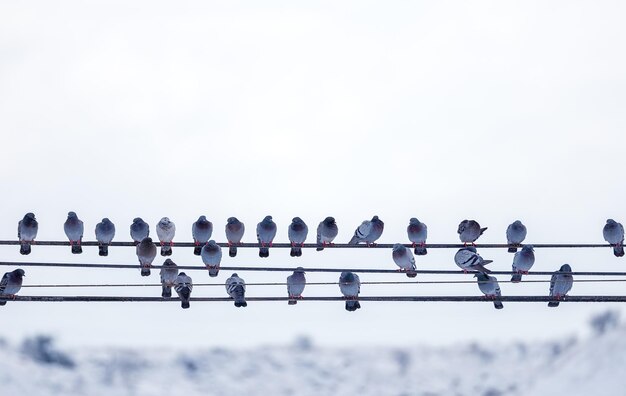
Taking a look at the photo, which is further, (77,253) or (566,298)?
(77,253)

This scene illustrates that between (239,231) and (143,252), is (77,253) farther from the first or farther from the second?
(239,231)

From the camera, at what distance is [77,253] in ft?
72.3

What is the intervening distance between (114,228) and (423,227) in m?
6.03

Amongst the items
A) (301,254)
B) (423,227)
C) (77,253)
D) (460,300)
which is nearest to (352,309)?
(301,254)

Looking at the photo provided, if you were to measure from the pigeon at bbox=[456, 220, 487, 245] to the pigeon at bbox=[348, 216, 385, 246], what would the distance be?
1565 mm

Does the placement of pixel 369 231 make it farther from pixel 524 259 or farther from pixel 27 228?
pixel 27 228

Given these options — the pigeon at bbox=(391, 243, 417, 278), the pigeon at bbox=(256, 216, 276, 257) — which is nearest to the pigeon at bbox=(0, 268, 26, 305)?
the pigeon at bbox=(256, 216, 276, 257)

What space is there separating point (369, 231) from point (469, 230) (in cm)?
191

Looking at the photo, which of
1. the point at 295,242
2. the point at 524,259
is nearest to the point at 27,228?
the point at 295,242

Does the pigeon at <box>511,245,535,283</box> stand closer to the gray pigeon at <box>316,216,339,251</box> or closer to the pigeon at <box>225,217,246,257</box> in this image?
the gray pigeon at <box>316,216,339,251</box>

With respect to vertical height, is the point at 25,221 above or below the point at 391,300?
above

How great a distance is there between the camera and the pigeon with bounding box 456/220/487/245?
975 inches

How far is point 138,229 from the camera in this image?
2531 centimetres

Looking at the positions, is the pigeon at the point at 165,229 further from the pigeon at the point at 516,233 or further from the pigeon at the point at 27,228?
the pigeon at the point at 516,233
